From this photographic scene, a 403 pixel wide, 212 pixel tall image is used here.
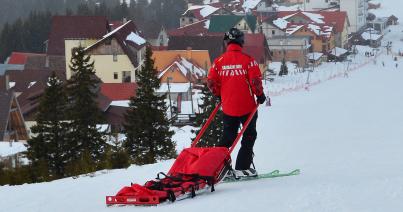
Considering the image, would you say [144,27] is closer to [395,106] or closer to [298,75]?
[298,75]

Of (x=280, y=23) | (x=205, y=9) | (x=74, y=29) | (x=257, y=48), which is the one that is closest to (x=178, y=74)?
(x=74, y=29)

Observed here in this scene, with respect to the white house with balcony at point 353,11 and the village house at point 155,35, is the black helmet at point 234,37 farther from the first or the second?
the white house with balcony at point 353,11

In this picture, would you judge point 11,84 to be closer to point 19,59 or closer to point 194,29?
point 19,59

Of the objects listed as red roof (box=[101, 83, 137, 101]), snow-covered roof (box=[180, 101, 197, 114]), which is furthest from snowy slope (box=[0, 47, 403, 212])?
red roof (box=[101, 83, 137, 101])

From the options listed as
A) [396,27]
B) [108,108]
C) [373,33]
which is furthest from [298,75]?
[396,27]

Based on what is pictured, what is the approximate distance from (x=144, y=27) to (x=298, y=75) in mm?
19292

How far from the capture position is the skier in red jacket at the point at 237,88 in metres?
6.72

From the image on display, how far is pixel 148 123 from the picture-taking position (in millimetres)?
19859

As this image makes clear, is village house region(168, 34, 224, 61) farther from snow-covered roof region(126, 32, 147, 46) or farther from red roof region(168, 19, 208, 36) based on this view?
red roof region(168, 19, 208, 36)

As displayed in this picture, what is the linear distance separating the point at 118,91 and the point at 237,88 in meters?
32.6

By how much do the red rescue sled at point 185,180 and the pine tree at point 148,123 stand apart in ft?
38.9

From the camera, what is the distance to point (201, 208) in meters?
5.55

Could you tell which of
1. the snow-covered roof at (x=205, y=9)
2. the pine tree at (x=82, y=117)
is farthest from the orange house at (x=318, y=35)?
the pine tree at (x=82, y=117)

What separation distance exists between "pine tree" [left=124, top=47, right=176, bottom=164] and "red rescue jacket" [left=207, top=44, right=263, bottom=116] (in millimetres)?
11567
